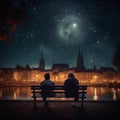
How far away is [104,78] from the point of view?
181750 mm

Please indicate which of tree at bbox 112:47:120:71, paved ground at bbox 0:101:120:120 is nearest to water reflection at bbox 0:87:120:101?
paved ground at bbox 0:101:120:120

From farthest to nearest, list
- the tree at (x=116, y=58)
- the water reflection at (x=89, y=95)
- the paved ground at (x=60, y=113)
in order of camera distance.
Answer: the tree at (x=116, y=58), the water reflection at (x=89, y=95), the paved ground at (x=60, y=113)

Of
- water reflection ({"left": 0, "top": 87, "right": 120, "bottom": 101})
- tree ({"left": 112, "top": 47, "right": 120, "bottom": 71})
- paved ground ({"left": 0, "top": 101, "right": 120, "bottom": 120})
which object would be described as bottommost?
water reflection ({"left": 0, "top": 87, "right": 120, "bottom": 101})

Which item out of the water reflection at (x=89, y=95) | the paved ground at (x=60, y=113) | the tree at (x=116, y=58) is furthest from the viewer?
the tree at (x=116, y=58)

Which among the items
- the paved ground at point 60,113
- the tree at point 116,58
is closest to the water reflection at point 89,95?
the paved ground at point 60,113

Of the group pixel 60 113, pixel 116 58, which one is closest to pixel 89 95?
pixel 60 113

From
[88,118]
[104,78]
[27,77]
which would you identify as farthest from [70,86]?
[27,77]

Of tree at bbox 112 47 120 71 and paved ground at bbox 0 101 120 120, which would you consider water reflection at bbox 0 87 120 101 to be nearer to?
paved ground at bbox 0 101 120 120

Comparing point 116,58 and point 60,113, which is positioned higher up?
point 116,58

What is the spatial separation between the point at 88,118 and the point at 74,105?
3.94 m

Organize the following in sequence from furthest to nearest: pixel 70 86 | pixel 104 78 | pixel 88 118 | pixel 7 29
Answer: pixel 104 78, pixel 7 29, pixel 70 86, pixel 88 118

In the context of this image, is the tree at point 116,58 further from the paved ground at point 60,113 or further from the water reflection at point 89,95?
the paved ground at point 60,113

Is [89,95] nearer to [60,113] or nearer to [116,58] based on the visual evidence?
[60,113]

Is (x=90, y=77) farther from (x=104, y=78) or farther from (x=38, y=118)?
(x=38, y=118)
